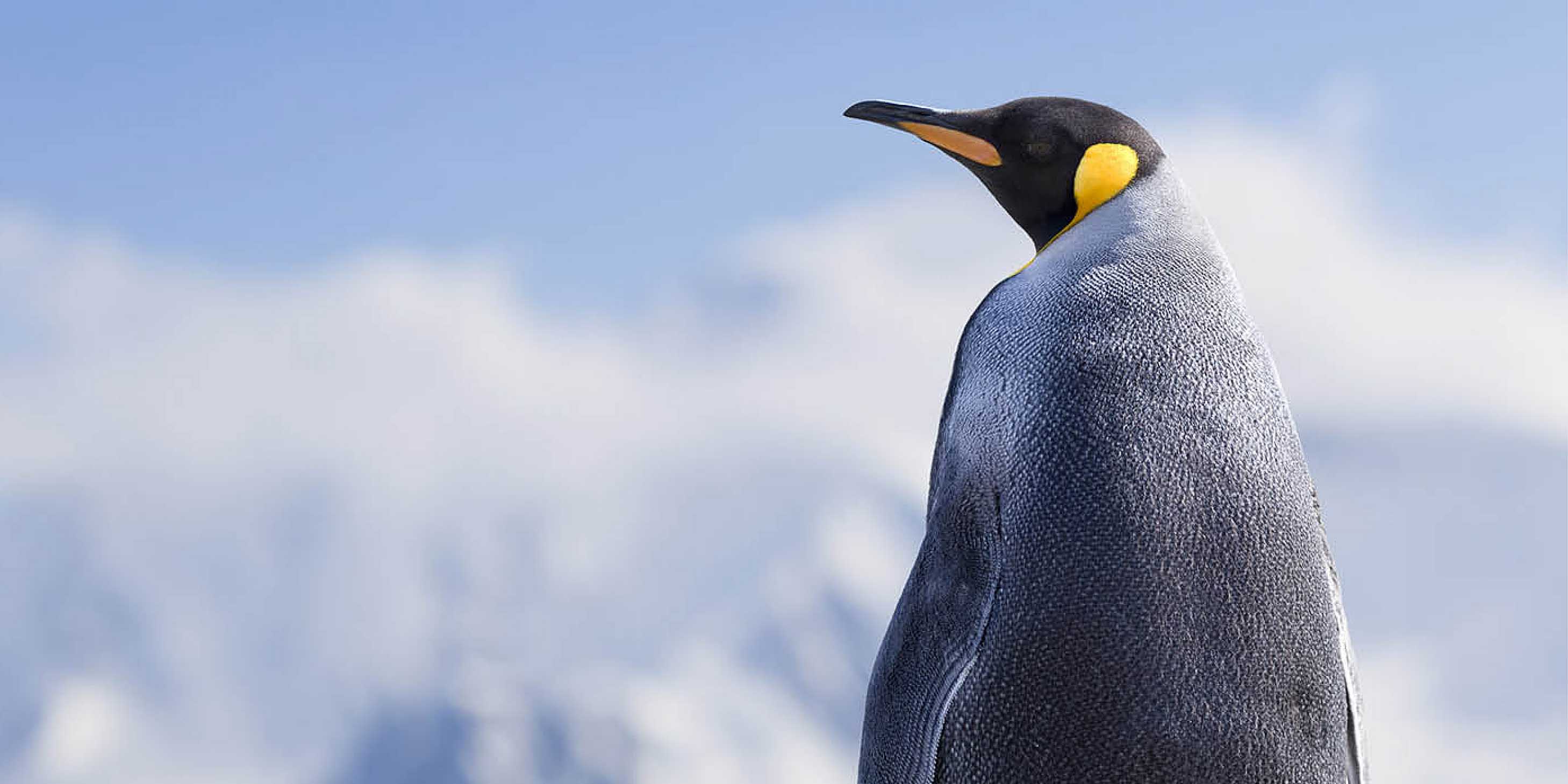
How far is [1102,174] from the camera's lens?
2.29 m

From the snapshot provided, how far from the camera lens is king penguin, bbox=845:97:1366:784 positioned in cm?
182

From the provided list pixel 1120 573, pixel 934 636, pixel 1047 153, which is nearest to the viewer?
pixel 1120 573

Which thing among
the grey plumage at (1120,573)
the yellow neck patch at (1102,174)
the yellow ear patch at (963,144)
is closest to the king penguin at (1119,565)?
the grey plumage at (1120,573)

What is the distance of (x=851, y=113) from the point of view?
2.55 meters

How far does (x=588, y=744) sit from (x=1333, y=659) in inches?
5243

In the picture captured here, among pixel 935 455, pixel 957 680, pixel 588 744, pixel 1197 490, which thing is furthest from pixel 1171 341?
pixel 588 744

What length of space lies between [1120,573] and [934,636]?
0.94ft

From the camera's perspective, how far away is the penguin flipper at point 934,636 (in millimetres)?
1924

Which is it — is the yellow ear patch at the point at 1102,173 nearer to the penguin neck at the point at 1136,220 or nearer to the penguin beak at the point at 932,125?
the penguin neck at the point at 1136,220

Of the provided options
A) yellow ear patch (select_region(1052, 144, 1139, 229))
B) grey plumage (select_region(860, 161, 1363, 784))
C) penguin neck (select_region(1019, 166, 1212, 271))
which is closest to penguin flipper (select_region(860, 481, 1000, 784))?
grey plumage (select_region(860, 161, 1363, 784))

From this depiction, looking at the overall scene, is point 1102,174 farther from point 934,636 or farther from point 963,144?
point 934,636

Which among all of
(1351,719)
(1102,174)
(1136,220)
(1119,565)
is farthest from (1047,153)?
(1351,719)

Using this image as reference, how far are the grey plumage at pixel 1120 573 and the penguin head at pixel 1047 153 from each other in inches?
9.2

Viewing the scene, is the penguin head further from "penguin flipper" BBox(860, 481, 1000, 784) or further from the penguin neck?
"penguin flipper" BBox(860, 481, 1000, 784)
